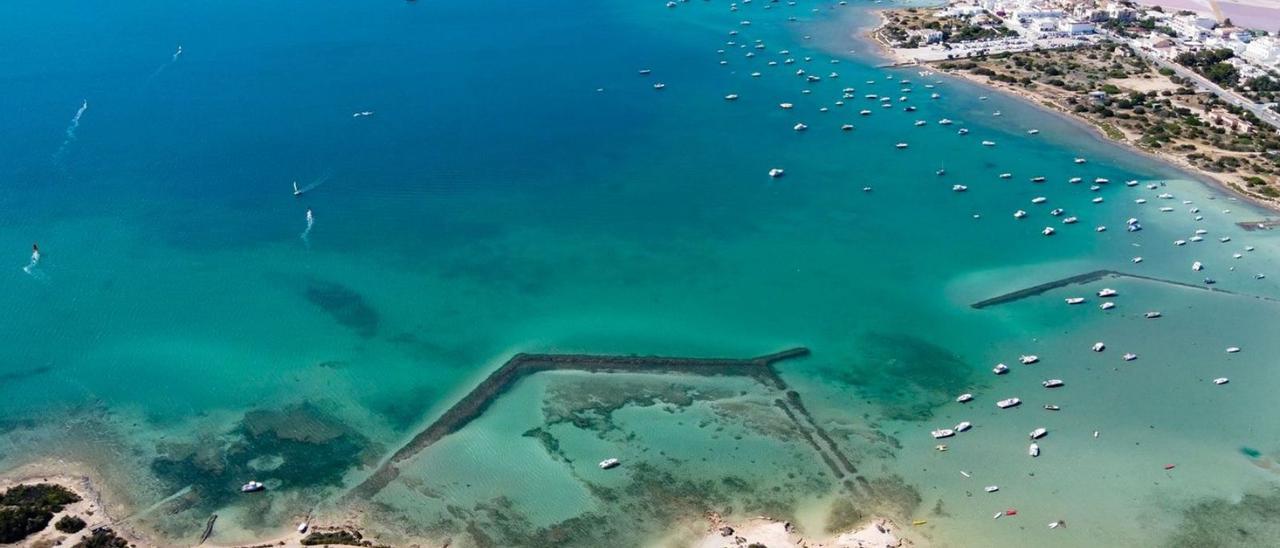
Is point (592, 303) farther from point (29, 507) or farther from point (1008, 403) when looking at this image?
point (29, 507)

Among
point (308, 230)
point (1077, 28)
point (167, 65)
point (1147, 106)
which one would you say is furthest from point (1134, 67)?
point (167, 65)

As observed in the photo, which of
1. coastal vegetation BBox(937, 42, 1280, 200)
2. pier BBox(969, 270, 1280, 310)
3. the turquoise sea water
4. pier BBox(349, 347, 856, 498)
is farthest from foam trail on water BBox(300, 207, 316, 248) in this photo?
coastal vegetation BBox(937, 42, 1280, 200)

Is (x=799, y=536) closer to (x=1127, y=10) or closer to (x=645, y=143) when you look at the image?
(x=645, y=143)

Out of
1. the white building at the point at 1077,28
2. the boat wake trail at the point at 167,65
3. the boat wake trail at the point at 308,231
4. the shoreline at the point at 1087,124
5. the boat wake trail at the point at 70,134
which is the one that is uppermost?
the boat wake trail at the point at 167,65

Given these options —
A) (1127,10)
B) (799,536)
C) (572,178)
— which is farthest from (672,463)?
(1127,10)

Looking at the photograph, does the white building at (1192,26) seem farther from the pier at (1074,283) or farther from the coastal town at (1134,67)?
the pier at (1074,283)

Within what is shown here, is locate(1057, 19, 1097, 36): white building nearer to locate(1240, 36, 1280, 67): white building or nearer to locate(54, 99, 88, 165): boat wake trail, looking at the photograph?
locate(1240, 36, 1280, 67): white building

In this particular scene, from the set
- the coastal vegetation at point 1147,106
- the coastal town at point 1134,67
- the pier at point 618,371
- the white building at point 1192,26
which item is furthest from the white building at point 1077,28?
the pier at point 618,371
